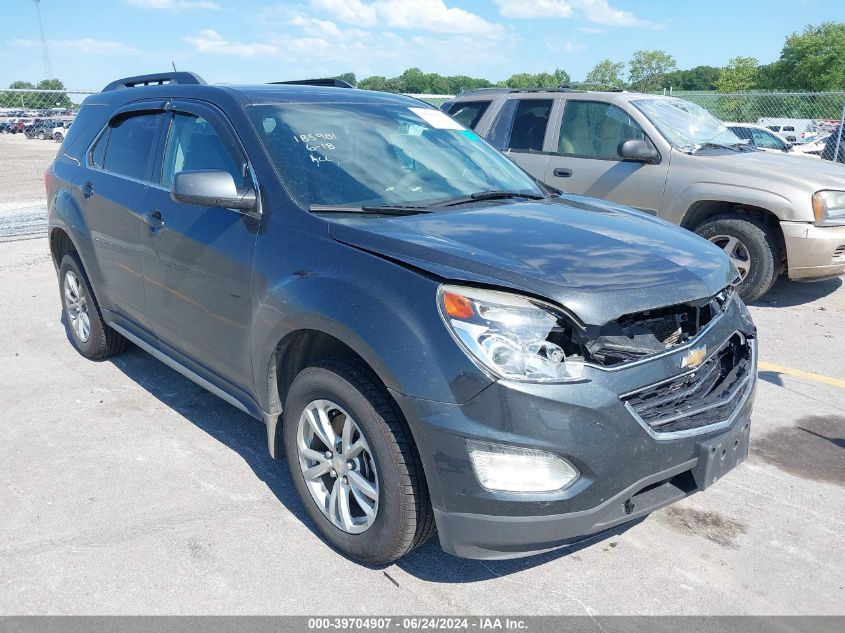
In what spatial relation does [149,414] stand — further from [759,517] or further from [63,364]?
[759,517]

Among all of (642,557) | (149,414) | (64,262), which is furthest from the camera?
(64,262)

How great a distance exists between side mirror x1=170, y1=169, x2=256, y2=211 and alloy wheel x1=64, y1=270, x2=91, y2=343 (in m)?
2.33

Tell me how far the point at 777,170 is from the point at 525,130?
266 cm

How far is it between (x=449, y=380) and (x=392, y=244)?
2.08 ft

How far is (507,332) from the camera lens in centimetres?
254

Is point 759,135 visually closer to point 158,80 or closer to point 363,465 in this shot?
point 158,80

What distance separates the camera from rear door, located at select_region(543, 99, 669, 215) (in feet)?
24.3

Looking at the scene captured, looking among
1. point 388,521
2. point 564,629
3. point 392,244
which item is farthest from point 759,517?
point 392,244

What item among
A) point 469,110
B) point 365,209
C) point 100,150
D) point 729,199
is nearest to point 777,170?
point 729,199

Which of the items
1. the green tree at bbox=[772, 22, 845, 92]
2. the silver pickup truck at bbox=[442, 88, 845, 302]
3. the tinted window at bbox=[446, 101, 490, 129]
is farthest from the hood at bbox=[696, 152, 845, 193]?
the green tree at bbox=[772, 22, 845, 92]

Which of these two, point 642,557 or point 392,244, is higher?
point 392,244

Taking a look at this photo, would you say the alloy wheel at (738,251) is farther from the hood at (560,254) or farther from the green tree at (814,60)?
the green tree at (814,60)

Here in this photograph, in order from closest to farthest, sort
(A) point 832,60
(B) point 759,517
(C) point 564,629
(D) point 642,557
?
(C) point 564,629 < (D) point 642,557 < (B) point 759,517 < (A) point 832,60

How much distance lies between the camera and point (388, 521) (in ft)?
9.06
